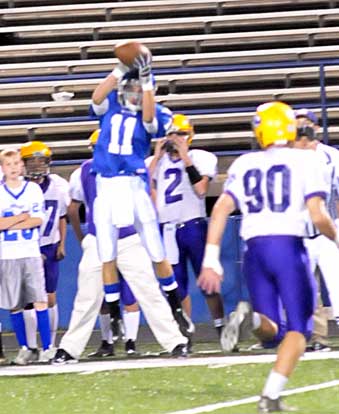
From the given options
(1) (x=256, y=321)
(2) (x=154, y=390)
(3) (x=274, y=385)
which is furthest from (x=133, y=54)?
(3) (x=274, y=385)

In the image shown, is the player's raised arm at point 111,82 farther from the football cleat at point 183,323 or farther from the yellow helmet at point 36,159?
the football cleat at point 183,323

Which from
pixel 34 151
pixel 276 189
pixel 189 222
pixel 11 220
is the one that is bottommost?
pixel 189 222

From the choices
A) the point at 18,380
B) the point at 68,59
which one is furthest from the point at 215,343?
the point at 68,59

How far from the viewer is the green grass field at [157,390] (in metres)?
7.54

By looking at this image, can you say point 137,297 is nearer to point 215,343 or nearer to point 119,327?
point 119,327

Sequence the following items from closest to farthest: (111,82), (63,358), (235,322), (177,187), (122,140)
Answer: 1. (235,322)
2. (111,82)
3. (122,140)
4. (63,358)
5. (177,187)

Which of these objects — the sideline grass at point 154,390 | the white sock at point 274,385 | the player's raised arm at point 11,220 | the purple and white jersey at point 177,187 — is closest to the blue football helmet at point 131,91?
the player's raised arm at point 11,220

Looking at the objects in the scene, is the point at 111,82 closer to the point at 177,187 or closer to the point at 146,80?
the point at 146,80

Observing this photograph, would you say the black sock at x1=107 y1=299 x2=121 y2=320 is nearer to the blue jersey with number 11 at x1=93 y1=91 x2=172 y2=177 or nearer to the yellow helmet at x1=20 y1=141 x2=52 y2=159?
the blue jersey with number 11 at x1=93 y1=91 x2=172 y2=177

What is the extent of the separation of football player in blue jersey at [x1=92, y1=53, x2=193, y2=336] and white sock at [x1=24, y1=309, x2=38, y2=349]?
2.29 ft

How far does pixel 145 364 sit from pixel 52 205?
1.99 m

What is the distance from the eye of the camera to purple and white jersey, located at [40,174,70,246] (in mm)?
11000

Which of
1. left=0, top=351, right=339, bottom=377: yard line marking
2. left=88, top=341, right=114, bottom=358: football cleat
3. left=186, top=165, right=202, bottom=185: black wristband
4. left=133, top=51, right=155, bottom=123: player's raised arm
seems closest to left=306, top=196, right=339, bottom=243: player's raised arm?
left=0, top=351, right=339, bottom=377: yard line marking

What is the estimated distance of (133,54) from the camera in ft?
31.1
